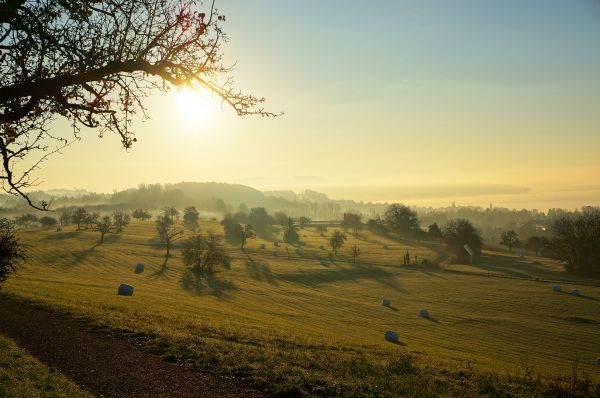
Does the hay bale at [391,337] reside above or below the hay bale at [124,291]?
below

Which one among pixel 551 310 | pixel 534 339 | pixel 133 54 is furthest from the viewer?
pixel 551 310

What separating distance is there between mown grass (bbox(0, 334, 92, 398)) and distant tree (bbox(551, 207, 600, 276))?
9881cm

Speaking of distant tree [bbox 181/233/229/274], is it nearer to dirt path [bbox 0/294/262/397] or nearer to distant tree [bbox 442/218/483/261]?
dirt path [bbox 0/294/262/397]

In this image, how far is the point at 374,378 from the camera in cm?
1244

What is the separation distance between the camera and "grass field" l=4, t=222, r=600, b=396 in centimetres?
1373

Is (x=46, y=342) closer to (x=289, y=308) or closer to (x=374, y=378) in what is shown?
(x=374, y=378)

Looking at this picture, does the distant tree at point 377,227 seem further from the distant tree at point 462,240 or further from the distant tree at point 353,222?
the distant tree at point 462,240

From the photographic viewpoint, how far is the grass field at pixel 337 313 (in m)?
13.7

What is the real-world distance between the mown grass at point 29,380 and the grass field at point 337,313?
3.52 metres

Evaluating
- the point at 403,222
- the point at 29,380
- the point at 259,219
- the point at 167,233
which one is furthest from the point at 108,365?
the point at 259,219

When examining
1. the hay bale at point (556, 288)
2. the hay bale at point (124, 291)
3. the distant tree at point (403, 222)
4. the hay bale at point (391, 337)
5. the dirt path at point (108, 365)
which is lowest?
the hay bale at point (391, 337)

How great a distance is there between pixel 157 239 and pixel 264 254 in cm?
2900

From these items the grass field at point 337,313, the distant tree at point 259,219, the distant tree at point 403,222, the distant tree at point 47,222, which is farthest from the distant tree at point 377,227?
the distant tree at point 47,222

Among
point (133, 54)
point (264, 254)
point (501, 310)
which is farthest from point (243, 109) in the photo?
point (264, 254)
